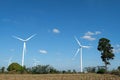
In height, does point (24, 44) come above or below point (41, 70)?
above

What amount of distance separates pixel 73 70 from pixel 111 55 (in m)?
13.7

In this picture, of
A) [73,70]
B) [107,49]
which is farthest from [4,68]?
[107,49]

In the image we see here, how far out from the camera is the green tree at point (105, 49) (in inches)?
3103

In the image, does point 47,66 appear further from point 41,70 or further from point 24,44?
point 24,44

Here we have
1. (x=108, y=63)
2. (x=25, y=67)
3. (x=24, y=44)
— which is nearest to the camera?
(x=24, y=44)

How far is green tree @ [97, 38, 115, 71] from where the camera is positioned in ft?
259

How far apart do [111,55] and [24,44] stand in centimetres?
2949

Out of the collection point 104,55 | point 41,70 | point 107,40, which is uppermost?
point 107,40

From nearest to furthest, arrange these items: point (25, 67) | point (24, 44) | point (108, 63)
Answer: point (24, 44) < point (108, 63) < point (25, 67)

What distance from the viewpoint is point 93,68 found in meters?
82.5

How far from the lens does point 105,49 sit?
7988 centimetres

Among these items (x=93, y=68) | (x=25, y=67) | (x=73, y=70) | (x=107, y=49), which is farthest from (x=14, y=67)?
(x=107, y=49)

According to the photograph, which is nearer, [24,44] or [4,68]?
[24,44]

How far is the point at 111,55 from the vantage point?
7906 centimetres
